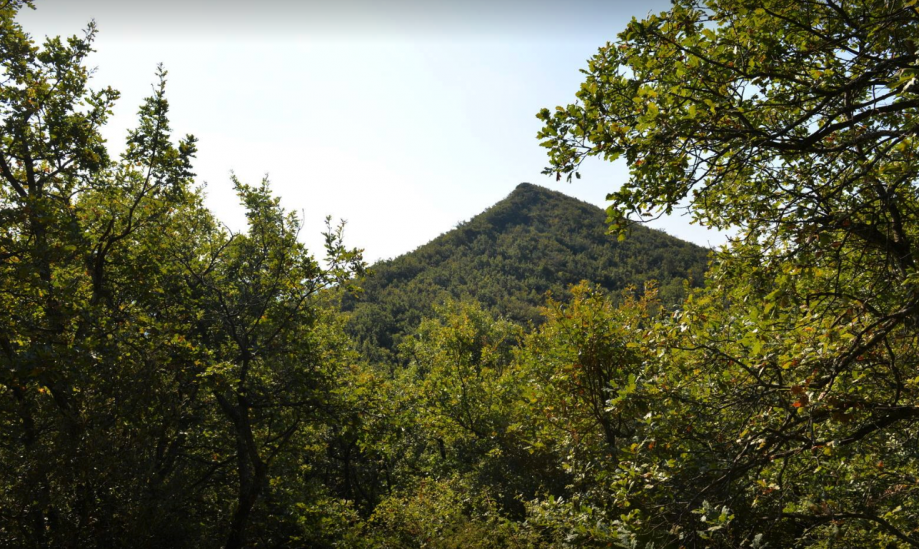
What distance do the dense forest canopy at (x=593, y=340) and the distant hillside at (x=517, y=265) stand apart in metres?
48.1

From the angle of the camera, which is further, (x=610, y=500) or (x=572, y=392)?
(x=572, y=392)

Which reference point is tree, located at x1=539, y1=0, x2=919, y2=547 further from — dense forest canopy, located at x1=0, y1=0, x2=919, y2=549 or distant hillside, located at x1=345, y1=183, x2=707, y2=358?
distant hillside, located at x1=345, y1=183, x2=707, y2=358

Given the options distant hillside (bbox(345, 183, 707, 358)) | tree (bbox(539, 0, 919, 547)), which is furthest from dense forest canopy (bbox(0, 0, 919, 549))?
distant hillside (bbox(345, 183, 707, 358))

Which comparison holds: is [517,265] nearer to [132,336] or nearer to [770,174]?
[132,336]

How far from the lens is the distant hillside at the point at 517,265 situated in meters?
71.8

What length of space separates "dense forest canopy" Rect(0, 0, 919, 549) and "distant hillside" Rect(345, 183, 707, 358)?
158ft

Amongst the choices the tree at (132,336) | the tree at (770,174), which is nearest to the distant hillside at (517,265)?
the tree at (132,336)

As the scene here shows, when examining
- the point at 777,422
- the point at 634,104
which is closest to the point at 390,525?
the point at 777,422

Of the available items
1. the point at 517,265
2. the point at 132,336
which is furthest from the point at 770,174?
the point at 517,265

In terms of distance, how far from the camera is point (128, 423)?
21.3 feet

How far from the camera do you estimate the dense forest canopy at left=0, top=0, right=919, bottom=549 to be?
3.59 meters

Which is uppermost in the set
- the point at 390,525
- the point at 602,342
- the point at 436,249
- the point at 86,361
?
the point at 436,249

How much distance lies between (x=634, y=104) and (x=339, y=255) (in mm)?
6713

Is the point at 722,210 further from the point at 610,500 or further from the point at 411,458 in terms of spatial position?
the point at 411,458
